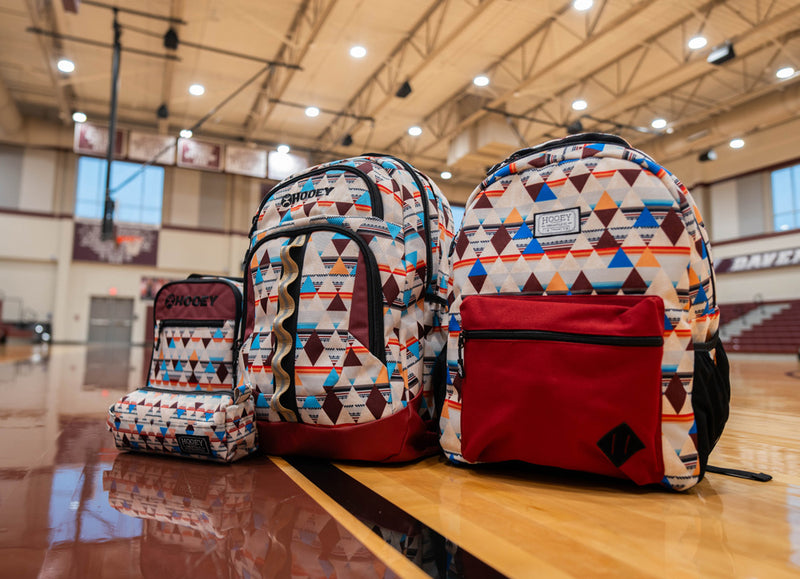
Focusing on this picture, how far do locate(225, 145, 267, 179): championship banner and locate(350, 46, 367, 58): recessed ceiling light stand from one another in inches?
108

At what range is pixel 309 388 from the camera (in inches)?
47.9

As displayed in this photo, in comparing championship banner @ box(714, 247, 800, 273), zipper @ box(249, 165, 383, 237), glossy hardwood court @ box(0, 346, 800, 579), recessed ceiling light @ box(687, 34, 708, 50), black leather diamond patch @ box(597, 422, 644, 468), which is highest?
recessed ceiling light @ box(687, 34, 708, 50)

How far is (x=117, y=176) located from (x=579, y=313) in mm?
15386

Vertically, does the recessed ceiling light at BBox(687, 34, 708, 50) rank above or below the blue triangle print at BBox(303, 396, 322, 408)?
above

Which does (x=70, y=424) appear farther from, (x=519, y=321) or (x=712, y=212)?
(x=712, y=212)

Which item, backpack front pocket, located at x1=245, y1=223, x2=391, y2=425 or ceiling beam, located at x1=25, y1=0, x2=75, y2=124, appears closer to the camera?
backpack front pocket, located at x1=245, y1=223, x2=391, y2=425

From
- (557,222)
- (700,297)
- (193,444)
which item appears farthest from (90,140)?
(700,297)

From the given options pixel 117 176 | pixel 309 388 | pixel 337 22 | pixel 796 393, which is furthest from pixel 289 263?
pixel 117 176

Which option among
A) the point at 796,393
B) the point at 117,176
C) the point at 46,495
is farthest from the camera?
the point at 117,176

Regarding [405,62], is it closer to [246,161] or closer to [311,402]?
[246,161]

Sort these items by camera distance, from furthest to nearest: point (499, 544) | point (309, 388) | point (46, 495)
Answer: point (309, 388) → point (46, 495) → point (499, 544)

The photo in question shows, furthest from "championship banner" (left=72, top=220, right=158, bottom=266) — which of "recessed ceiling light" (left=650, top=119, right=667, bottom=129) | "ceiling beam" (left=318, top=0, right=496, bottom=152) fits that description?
"recessed ceiling light" (left=650, top=119, right=667, bottom=129)

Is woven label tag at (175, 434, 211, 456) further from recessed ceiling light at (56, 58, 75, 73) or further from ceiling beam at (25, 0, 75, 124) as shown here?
recessed ceiling light at (56, 58, 75, 73)

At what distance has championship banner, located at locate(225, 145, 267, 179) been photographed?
1040 centimetres
